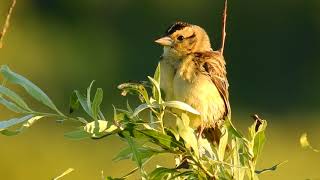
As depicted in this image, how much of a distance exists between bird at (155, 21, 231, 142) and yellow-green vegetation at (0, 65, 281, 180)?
2.95ft

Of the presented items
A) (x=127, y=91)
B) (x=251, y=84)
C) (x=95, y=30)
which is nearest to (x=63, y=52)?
(x=95, y=30)

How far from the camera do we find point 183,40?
3.61 metres

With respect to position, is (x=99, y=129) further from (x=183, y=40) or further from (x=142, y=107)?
(x=183, y=40)

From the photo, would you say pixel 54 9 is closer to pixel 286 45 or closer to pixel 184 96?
pixel 286 45

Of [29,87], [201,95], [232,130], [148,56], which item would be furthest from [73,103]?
[148,56]

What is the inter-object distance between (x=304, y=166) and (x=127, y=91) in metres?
7.54

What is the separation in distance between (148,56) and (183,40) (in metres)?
8.96

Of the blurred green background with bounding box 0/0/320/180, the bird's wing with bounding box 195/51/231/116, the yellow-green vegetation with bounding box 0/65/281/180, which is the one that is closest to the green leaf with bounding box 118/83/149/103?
the yellow-green vegetation with bounding box 0/65/281/180

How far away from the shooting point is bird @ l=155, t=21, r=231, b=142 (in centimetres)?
325

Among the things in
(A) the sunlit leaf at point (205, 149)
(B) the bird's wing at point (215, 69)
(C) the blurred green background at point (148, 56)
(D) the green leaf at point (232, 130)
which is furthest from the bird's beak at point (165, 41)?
(C) the blurred green background at point (148, 56)

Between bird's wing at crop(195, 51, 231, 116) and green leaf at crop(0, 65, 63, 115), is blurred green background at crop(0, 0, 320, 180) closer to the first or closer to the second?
bird's wing at crop(195, 51, 231, 116)

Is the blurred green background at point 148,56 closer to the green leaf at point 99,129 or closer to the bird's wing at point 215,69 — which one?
the bird's wing at point 215,69

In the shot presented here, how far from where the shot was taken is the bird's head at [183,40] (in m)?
3.53

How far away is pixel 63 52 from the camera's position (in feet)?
42.4
